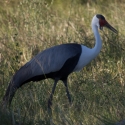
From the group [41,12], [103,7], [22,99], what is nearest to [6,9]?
[41,12]

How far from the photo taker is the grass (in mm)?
4703

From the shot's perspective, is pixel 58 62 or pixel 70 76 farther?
pixel 70 76

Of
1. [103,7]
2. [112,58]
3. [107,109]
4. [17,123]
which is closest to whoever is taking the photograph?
[17,123]

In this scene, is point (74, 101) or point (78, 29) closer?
point (74, 101)

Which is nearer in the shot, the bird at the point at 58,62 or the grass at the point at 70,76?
the grass at the point at 70,76

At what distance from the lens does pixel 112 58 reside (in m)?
7.23

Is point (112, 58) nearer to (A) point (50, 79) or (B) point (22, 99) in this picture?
(A) point (50, 79)

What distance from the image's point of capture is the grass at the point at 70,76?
4.70 m

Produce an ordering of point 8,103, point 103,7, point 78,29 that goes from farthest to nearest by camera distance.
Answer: point 103,7 < point 78,29 < point 8,103

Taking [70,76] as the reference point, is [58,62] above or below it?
above

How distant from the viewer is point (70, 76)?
6727mm

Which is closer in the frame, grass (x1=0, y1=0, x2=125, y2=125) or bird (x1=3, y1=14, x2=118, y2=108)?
grass (x1=0, y1=0, x2=125, y2=125)

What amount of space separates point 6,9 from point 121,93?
3.72 meters

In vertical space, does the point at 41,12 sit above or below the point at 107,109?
above
